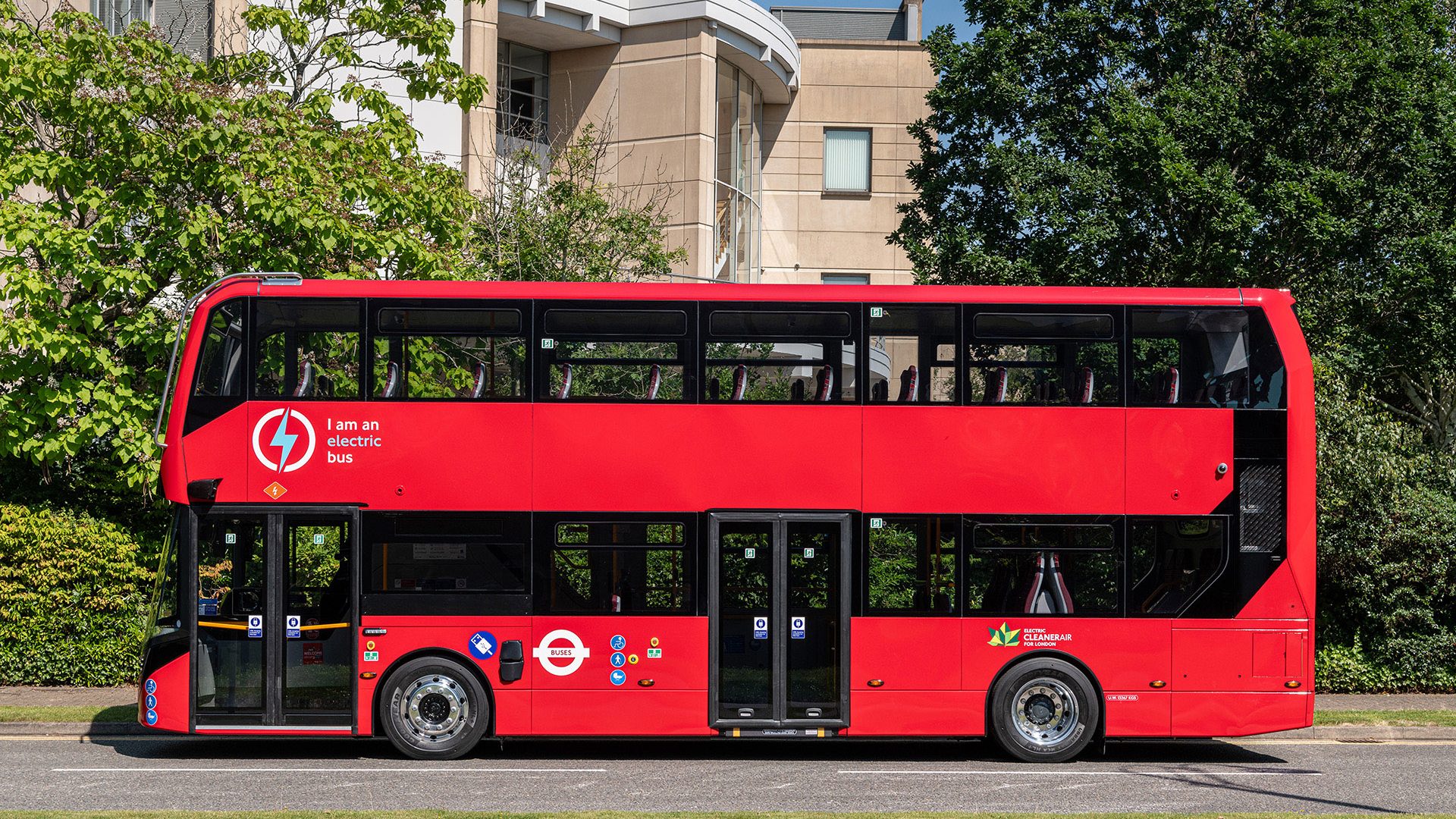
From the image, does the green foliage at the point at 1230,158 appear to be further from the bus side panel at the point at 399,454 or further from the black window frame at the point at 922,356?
the bus side panel at the point at 399,454

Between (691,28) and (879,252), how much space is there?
33.1 feet

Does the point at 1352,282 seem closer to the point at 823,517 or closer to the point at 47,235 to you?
the point at 823,517

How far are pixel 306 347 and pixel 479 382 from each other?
1.59m

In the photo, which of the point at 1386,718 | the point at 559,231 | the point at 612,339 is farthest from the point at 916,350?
the point at 559,231

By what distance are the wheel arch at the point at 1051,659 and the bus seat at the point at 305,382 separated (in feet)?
22.3

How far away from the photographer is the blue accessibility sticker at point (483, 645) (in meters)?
12.4

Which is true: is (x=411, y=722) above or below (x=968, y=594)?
below

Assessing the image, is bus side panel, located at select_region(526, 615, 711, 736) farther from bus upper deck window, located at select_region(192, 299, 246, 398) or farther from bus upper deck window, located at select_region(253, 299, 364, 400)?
bus upper deck window, located at select_region(192, 299, 246, 398)

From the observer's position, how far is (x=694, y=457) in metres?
12.4

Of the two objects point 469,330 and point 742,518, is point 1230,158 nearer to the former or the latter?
point 742,518

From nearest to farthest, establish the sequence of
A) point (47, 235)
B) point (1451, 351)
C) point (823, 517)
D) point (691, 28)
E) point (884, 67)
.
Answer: point (823, 517)
point (47, 235)
point (1451, 351)
point (691, 28)
point (884, 67)

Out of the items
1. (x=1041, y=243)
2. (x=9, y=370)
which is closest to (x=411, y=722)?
(x=9, y=370)

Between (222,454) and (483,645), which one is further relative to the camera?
(483,645)

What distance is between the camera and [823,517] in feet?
40.9
